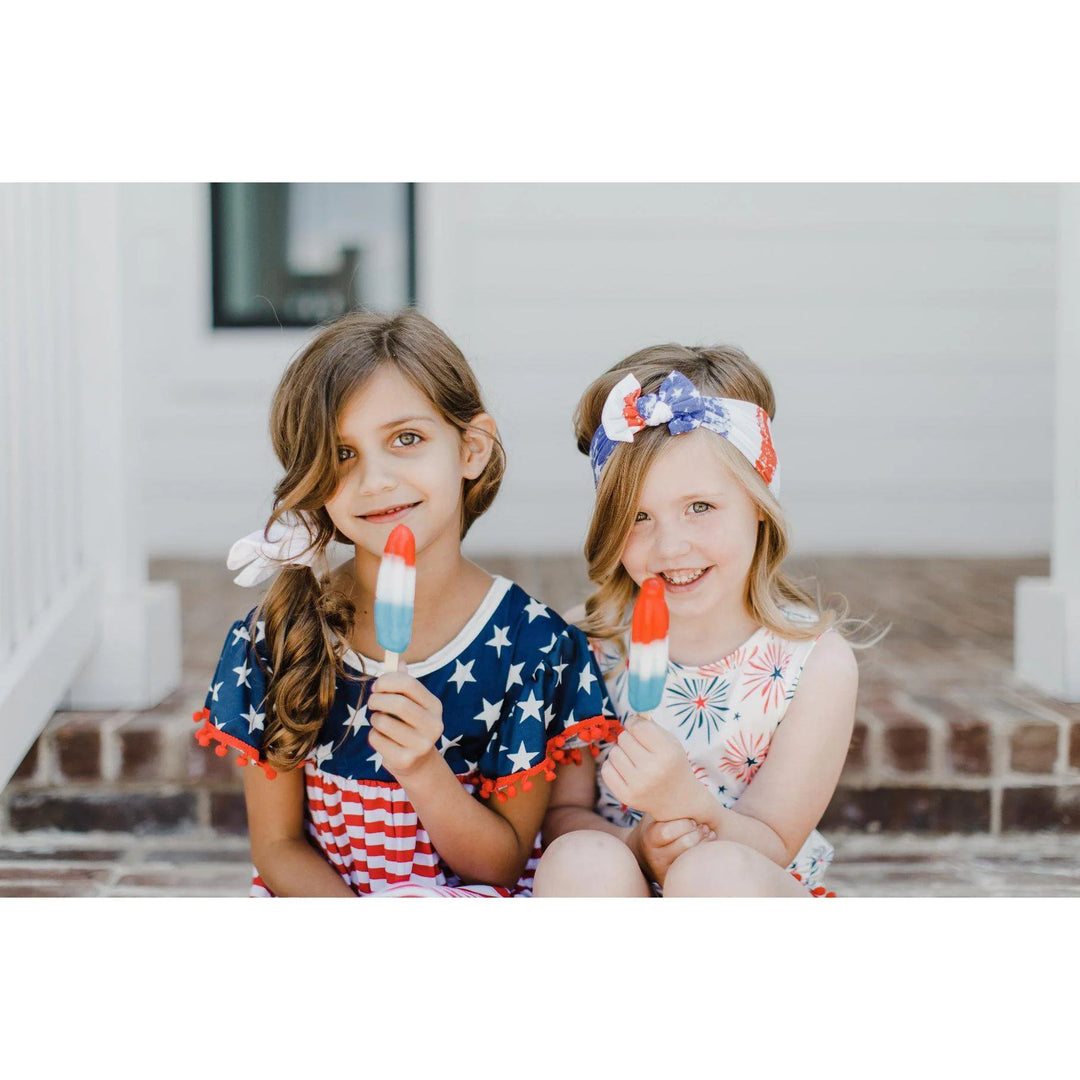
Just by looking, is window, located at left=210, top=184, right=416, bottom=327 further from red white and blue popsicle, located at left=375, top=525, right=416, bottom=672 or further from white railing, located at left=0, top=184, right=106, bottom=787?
red white and blue popsicle, located at left=375, top=525, right=416, bottom=672

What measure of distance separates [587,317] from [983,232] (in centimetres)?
151

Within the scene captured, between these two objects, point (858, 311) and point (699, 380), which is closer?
point (699, 380)

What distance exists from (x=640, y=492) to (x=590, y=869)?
1.64ft

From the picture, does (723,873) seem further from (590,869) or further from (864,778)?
(864,778)

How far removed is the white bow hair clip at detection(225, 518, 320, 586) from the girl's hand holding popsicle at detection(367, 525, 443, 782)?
0.86ft

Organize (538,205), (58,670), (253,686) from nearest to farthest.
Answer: (253,686), (58,670), (538,205)

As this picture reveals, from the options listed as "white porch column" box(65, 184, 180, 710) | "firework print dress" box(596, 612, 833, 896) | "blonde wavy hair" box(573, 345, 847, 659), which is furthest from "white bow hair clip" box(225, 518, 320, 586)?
"white porch column" box(65, 184, 180, 710)

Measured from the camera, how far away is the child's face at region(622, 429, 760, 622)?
1.62 metres

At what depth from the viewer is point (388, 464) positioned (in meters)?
1.57

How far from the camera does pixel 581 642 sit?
1711mm

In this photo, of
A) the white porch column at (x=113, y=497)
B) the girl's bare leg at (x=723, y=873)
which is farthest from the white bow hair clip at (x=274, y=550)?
the white porch column at (x=113, y=497)

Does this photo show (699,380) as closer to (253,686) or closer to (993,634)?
(253,686)

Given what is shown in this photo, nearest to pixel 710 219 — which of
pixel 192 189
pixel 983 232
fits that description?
pixel 983 232
